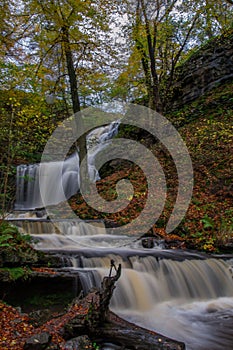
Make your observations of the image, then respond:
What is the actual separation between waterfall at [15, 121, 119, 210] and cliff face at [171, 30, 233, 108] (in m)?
6.00

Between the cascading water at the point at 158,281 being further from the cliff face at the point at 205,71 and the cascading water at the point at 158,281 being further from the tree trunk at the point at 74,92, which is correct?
the cliff face at the point at 205,71

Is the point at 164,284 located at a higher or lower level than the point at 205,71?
lower

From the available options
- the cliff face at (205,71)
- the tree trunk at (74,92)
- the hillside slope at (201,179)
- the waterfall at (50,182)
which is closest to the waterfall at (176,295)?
the hillside slope at (201,179)

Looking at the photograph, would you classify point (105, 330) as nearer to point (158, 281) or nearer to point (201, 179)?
point (158, 281)

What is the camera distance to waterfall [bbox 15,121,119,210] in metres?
12.7

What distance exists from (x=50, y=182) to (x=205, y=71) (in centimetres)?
1049

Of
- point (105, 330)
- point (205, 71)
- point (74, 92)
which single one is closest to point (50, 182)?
point (74, 92)

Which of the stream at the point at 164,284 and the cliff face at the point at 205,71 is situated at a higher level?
the cliff face at the point at 205,71

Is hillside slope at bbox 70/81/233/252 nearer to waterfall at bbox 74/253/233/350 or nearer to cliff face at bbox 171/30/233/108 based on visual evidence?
cliff face at bbox 171/30/233/108

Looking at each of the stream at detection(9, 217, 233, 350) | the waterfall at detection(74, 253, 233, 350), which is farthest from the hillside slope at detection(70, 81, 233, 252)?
the waterfall at detection(74, 253, 233, 350)

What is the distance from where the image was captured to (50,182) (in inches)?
532

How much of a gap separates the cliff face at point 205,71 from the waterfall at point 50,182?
236 inches

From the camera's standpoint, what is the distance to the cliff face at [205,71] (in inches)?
596

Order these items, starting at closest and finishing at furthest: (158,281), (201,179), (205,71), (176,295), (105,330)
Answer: (105,330)
(176,295)
(158,281)
(201,179)
(205,71)
